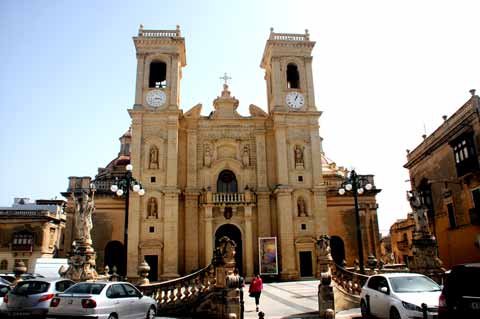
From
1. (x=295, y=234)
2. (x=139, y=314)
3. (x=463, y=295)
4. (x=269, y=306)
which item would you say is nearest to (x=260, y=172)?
(x=295, y=234)

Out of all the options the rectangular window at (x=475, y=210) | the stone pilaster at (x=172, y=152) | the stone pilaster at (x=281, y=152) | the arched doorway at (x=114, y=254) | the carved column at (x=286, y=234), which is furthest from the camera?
the arched doorway at (x=114, y=254)

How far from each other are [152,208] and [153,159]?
3694 millimetres

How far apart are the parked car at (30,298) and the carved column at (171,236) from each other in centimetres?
1553

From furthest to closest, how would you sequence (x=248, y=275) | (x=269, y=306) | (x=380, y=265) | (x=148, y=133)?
(x=148, y=133), (x=248, y=275), (x=380, y=265), (x=269, y=306)

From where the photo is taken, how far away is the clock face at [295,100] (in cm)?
3222

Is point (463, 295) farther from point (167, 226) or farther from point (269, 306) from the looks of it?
point (167, 226)

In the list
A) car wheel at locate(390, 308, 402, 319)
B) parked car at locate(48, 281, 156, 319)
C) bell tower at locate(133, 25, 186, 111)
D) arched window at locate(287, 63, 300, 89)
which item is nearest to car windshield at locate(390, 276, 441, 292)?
car wheel at locate(390, 308, 402, 319)

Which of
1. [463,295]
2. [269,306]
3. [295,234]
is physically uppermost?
A: [295,234]

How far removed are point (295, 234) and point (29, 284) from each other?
790 inches

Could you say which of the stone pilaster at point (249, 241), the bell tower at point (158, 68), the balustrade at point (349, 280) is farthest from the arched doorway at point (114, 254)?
the balustrade at point (349, 280)

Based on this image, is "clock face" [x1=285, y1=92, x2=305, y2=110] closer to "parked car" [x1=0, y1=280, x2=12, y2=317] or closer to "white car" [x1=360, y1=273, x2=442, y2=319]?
"white car" [x1=360, y1=273, x2=442, y2=319]

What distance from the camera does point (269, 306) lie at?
15867 mm

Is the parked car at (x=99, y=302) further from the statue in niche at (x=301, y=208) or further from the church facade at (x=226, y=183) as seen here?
the statue in niche at (x=301, y=208)

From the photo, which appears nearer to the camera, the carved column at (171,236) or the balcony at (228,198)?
the carved column at (171,236)
